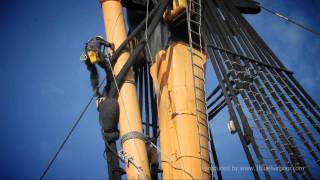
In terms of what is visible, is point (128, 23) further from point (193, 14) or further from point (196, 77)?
point (196, 77)

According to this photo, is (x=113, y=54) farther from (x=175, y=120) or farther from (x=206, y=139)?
(x=206, y=139)

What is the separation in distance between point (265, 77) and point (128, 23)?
142 inches

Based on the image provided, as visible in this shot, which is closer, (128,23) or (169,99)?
(169,99)

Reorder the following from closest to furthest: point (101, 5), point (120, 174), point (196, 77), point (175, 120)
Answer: point (120, 174), point (175, 120), point (196, 77), point (101, 5)

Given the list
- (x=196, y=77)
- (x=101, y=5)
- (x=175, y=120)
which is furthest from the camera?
(x=101, y=5)

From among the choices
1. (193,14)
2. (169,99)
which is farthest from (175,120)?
(193,14)

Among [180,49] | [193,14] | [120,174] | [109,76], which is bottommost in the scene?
[120,174]

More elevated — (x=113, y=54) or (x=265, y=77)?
(x=113, y=54)

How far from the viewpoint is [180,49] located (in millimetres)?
7898

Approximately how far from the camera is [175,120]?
7.18 meters

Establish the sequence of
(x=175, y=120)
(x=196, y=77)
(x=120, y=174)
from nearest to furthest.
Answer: (x=120, y=174), (x=175, y=120), (x=196, y=77)

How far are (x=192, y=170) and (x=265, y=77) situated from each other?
2.22 metres

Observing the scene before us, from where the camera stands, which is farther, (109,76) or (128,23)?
(128,23)

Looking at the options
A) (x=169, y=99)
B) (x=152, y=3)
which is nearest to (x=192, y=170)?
(x=169, y=99)
